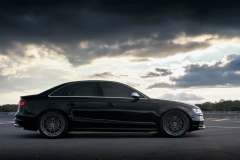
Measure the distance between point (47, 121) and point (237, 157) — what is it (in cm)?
528

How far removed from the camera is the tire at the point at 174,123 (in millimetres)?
10289

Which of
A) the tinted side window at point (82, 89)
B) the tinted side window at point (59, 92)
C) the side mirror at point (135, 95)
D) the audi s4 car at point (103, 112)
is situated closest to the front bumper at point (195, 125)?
the audi s4 car at point (103, 112)

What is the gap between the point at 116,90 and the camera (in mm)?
10523

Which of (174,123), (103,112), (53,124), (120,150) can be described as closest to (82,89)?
(103,112)

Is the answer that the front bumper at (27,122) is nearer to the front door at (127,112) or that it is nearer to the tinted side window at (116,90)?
the front door at (127,112)

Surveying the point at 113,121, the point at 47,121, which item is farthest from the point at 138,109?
the point at 47,121

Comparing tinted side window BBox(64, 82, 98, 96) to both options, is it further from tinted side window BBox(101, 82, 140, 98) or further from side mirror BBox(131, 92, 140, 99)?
side mirror BBox(131, 92, 140, 99)

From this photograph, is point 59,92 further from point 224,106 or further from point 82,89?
point 224,106

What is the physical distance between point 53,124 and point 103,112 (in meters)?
1.36

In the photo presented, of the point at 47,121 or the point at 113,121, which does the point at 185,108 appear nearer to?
the point at 113,121

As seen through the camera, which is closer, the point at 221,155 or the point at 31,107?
the point at 221,155

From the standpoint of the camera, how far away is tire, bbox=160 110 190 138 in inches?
405

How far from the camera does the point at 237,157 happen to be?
664 centimetres

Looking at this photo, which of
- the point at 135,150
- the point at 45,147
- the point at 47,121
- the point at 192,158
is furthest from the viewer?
the point at 47,121
